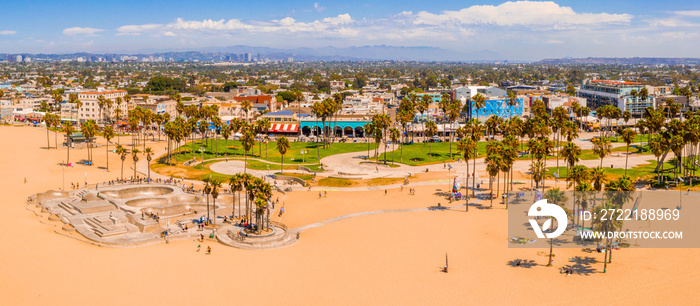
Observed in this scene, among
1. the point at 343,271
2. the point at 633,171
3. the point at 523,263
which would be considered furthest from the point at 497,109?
the point at 343,271

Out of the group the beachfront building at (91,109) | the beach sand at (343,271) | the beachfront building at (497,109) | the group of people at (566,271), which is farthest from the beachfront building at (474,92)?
the group of people at (566,271)

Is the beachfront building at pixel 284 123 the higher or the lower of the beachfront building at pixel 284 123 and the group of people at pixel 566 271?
the higher

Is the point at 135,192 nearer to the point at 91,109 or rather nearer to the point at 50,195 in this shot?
the point at 50,195

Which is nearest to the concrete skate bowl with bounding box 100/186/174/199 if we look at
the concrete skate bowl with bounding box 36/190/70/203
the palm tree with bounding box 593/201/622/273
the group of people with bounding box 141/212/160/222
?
the concrete skate bowl with bounding box 36/190/70/203

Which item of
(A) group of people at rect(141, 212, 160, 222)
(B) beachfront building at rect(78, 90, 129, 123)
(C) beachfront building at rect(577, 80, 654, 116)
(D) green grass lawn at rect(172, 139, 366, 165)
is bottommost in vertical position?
(A) group of people at rect(141, 212, 160, 222)

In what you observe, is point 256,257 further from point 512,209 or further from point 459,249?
point 512,209

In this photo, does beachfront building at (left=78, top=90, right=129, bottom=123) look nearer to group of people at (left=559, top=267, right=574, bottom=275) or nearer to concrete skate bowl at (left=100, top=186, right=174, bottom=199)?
concrete skate bowl at (left=100, top=186, right=174, bottom=199)

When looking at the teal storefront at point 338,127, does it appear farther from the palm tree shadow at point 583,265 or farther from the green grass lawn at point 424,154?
the palm tree shadow at point 583,265
